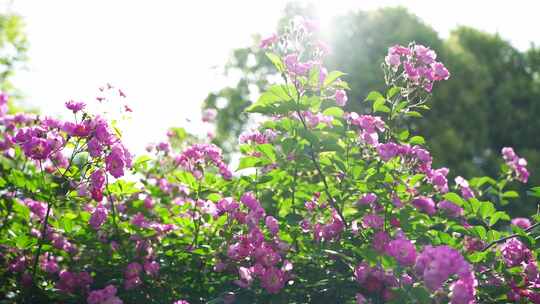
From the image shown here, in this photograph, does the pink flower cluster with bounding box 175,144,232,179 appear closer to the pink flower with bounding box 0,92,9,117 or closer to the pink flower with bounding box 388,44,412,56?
the pink flower with bounding box 388,44,412,56

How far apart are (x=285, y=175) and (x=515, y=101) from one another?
1698cm

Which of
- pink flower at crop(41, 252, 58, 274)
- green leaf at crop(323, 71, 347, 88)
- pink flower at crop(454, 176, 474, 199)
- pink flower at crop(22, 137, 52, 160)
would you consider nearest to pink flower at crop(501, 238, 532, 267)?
pink flower at crop(454, 176, 474, 199)

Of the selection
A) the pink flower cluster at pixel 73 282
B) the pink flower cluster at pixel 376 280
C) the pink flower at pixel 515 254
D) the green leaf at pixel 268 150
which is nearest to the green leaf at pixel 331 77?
the green leaf at pixel 268 150

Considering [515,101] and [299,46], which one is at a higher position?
[515,101]

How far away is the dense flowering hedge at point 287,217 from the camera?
279 cm

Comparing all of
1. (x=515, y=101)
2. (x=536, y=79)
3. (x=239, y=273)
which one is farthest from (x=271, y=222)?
(x=536, y=79)

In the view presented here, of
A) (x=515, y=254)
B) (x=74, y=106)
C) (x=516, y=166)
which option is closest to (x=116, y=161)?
(x=74, y=106)

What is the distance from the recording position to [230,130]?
2036 centimetres

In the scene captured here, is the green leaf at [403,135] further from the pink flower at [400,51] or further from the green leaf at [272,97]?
the green leaf at [272,97]

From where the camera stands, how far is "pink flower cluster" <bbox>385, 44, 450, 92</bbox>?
3.09 m

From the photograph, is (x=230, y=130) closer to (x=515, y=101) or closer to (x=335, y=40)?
(x=335, y=40)

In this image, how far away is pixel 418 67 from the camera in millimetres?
3160

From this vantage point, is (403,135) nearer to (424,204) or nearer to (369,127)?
A: (369,127)

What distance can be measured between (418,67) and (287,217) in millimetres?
1218
